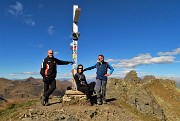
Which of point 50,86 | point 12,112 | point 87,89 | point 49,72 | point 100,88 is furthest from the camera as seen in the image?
point 12,112

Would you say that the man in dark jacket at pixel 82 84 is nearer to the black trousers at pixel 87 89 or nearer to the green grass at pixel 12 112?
the black trousers at pixel 87 89

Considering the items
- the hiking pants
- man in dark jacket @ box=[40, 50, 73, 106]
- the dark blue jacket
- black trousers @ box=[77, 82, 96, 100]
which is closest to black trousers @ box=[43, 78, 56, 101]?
man in dark jacket @ box=[40, 50, 73, 106]

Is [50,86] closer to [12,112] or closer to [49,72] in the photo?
[49,72]

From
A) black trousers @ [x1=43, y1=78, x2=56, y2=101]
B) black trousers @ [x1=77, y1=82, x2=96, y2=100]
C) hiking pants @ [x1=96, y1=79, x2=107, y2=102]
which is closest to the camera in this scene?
black trousers @ [x1=43, y1=78, x2=56, y2=101]

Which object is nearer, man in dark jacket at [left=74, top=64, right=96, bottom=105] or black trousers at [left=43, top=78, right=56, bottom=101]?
black trousers at [left=43, top=78, right=56, bottom=101]

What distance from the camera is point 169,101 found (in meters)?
83.9

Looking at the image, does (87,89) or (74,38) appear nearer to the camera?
(87,89)

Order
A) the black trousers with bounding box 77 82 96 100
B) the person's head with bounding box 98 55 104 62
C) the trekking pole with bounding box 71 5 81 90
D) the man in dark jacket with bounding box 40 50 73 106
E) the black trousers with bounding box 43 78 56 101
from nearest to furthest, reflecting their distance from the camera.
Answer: the man in dark jacket with bounding box 40 50 73 106
the black trousers with bounding box 43 78 56 101
the black trousers with bounding box 77 82 96 100
the person's head with bounding box 98 55 104 62
the trekking pole with bounding box 71 5 81 90

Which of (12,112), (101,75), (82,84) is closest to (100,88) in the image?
(101,75)

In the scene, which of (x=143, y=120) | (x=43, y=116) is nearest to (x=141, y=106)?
(x=143, y=120)

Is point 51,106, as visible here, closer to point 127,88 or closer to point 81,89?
point 81,89

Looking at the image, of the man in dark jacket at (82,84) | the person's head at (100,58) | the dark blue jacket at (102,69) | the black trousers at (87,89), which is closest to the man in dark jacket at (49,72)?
the man in dark jacket at (82,84)

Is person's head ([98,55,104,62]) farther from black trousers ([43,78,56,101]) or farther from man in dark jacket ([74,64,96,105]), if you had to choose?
black trousers ([43,78,56,101])

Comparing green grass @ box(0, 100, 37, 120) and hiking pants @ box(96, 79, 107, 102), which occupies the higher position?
hiking pants @ box(96, 79, 107, 102)
